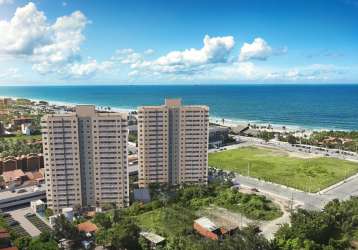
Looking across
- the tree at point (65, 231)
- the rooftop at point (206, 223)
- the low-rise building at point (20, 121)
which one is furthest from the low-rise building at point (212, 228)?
the low-rise building at point (20, 121)

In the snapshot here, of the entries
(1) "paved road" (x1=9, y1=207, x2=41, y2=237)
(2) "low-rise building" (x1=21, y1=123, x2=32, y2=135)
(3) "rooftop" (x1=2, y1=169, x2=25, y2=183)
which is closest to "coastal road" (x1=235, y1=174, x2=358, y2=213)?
(1) "paved road" (x1=9, y1=207, x2=41, y2=237)

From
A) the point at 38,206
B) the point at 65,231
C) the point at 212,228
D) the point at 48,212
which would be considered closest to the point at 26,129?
the point at 38,206

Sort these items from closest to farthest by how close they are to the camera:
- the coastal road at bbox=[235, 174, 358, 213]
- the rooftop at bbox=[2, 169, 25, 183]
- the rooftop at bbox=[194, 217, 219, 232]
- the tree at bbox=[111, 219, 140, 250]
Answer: the tree at bbox=[111, 219, 140, 250], the rooftop at bbox=[194, 217, 219, 232], the coastal road at bbox=[235, 174, 358, 213], the rooftop at bbox=[2, 169, 25, 183]

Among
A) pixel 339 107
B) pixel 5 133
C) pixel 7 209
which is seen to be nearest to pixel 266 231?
pixel 7 209

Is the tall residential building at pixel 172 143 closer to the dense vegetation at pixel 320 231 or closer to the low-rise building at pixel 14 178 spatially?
the low-rise building at pixel 14 178

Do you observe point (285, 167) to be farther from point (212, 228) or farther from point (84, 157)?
point (84, 157)

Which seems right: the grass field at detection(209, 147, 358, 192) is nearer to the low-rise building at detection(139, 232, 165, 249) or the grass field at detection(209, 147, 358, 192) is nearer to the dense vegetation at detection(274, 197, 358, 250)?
the dense vegetation at detection(274, 197, 358, 250)

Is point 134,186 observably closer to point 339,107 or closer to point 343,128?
point 343,128
